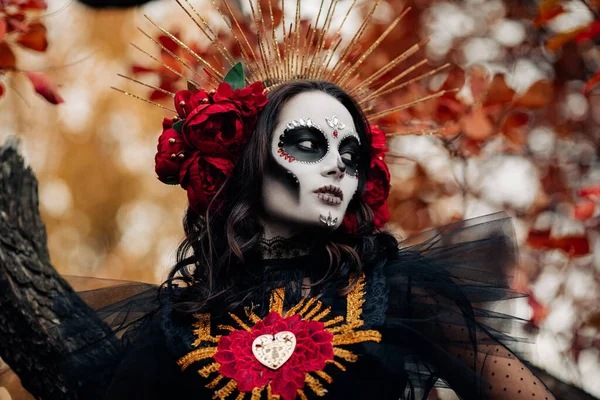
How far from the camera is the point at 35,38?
2.64 m

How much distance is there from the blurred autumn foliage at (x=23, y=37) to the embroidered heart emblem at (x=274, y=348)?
4.01ft

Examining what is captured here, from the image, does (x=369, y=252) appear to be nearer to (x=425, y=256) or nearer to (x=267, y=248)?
(x=425, y=256)

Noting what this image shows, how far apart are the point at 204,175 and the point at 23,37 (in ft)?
3.15

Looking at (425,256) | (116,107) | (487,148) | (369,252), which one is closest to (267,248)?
(369,252)

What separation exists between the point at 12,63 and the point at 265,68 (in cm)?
90

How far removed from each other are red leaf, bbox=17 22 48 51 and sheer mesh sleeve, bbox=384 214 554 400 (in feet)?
4.98

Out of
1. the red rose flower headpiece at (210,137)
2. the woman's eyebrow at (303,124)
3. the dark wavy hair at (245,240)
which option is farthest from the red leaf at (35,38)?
the woman's eyebrow at (303,124)

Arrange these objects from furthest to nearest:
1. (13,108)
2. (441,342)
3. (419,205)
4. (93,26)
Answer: (93,26) < (13,108) < (419,205) < (441,342)

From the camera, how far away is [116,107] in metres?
6.85

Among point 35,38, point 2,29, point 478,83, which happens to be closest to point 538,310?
point 478,83

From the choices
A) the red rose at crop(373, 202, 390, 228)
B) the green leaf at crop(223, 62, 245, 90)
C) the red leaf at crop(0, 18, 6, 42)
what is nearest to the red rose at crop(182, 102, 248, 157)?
the green leaf at crop(223, 62, 245, 90)

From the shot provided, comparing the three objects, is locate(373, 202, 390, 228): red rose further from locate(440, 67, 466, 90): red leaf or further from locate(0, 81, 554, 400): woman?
locate(440, 67, 466, 90): red leaf

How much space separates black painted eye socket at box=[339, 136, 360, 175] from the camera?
7.26 feet

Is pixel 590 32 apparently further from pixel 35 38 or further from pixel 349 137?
pixel 35 38
